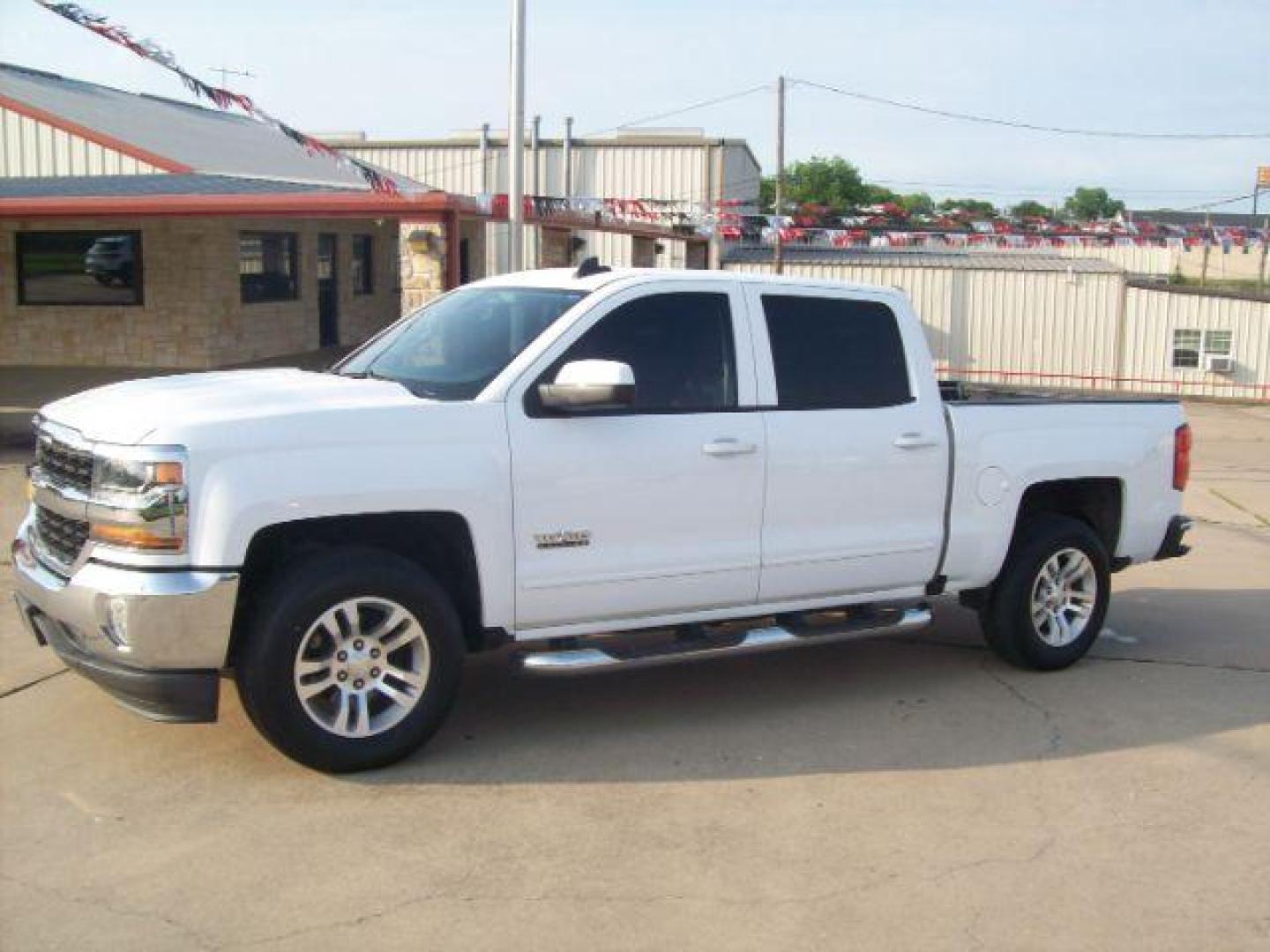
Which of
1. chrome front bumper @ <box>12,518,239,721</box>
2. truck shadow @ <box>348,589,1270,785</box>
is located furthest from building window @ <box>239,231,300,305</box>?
chrome front bumper @ <box>12,518,239,721</box>

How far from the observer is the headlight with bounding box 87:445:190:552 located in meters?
4.74

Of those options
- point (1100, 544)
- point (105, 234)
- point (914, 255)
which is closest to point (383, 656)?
point (1100, 544)

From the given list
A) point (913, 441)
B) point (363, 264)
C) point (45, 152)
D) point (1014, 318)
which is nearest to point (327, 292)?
point (363, 264)

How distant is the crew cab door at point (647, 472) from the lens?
539cm

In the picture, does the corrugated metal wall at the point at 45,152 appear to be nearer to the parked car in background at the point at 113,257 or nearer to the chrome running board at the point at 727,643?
the parked car in background at the point at 113,257

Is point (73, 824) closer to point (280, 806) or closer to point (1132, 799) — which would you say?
point (280, 806)

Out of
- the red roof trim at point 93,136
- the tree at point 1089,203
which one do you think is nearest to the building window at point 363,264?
the red roof trim at point 93,136

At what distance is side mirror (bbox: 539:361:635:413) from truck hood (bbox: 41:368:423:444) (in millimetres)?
535

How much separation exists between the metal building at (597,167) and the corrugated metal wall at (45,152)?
15437 millimetres

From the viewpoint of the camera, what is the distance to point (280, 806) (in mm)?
4895

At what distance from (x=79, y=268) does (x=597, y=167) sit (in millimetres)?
19841

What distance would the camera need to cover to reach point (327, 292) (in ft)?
83.3

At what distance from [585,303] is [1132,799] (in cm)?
290

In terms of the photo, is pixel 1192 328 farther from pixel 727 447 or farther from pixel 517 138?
pixel 727 447
